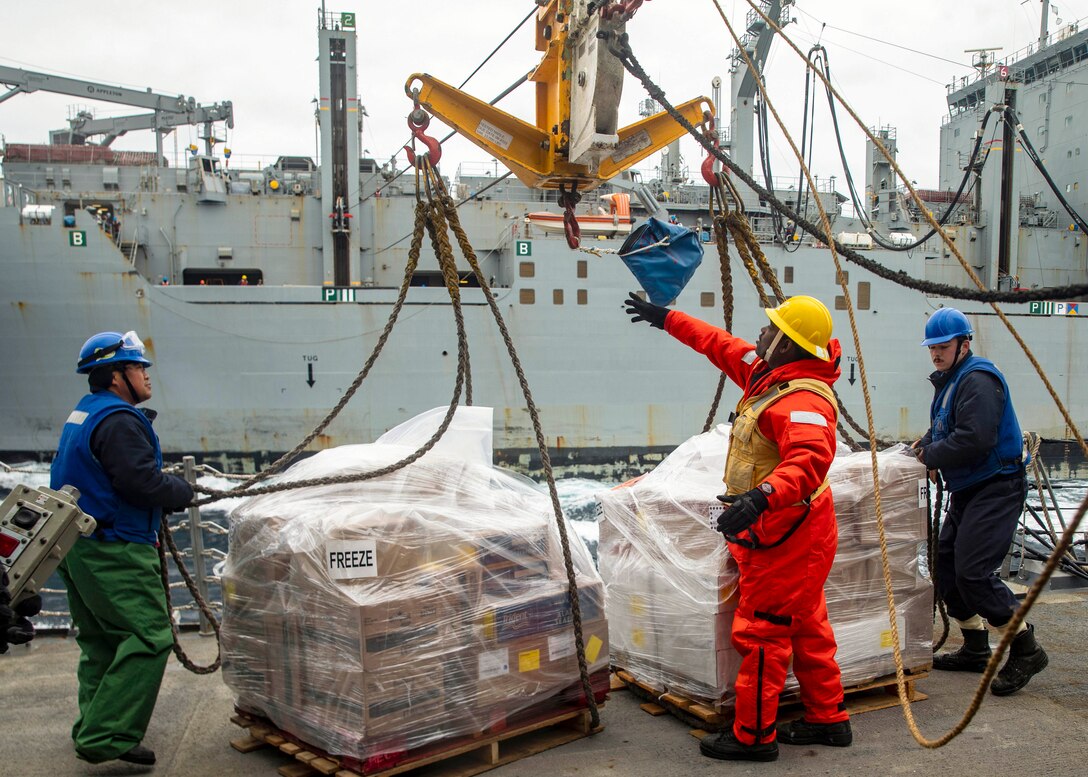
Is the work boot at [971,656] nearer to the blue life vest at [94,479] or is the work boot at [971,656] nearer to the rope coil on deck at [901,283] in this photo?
the rope coil on deck at [901,283]

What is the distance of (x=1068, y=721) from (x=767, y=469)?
1741 mm

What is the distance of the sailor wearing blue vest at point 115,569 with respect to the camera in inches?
117

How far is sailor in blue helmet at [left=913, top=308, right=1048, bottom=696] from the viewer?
12.1 feet

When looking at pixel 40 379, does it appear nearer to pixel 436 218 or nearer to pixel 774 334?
pixel 436 218

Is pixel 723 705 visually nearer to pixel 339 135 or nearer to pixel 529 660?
pixel 529 660

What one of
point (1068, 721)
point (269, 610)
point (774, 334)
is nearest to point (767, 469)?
point (774, 334)

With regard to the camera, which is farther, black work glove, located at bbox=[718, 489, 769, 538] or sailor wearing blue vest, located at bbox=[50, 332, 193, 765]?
sailor wearing blue vest, located at bbox=[50, 332, 193, 765]

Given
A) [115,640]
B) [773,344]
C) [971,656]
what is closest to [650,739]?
[773,344]

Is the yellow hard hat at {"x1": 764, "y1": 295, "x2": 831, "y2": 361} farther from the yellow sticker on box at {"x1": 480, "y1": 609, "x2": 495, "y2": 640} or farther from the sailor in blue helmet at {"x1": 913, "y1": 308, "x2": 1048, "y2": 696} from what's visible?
the yellow sticker on box at {"x1": 480, "y1": 609, "x2": 495, "y2": 640}

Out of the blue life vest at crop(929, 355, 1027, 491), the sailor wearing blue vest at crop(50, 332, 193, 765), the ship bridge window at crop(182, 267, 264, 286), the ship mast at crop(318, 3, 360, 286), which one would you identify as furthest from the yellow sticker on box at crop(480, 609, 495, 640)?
the ship bridge window at crop(182, 267, 264, 286)

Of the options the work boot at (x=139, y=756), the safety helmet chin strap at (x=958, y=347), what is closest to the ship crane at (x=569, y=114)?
the safety helmet chin strap at (x=958, y=347)

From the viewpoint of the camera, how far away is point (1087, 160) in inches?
841

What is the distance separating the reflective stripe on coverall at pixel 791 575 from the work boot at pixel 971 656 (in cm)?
128

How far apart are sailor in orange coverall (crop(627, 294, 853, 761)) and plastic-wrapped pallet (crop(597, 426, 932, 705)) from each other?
0.16 metres
